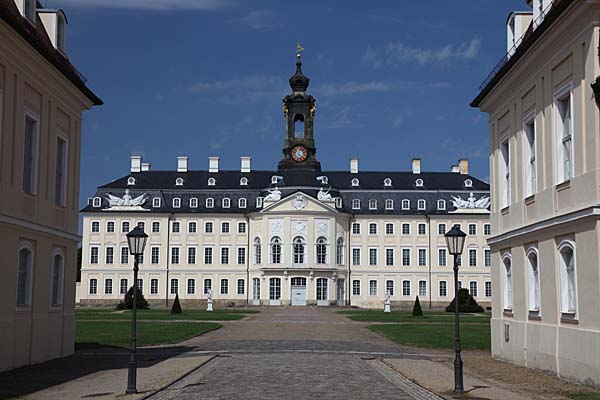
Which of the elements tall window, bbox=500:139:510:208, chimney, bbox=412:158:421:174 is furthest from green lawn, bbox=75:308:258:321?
chimney, bbox=412:158:421:174

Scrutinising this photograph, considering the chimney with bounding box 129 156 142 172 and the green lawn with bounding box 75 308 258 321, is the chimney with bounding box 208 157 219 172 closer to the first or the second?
the chimney with bounding box 129 156 142 172

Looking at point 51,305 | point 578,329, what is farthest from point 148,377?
point 578,329

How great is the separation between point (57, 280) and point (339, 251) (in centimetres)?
5698

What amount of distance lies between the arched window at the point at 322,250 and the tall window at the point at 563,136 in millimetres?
58637

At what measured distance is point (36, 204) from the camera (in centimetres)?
2025

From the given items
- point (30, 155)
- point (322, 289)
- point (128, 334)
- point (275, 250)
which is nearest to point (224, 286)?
point (275, 250)

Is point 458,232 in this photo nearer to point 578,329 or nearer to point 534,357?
point 578,329

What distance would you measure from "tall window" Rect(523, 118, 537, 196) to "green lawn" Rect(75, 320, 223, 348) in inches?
→ 546

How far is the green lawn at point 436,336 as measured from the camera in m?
28.4

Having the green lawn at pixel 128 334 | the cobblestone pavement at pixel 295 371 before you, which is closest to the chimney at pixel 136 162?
the green lawn at pixel 128 334

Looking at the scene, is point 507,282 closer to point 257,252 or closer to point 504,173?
point 504,173

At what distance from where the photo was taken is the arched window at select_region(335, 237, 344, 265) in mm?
77894

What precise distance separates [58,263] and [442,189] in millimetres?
63244

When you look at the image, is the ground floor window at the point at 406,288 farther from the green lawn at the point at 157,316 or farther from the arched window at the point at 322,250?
the green lawn at the point at 157,316
